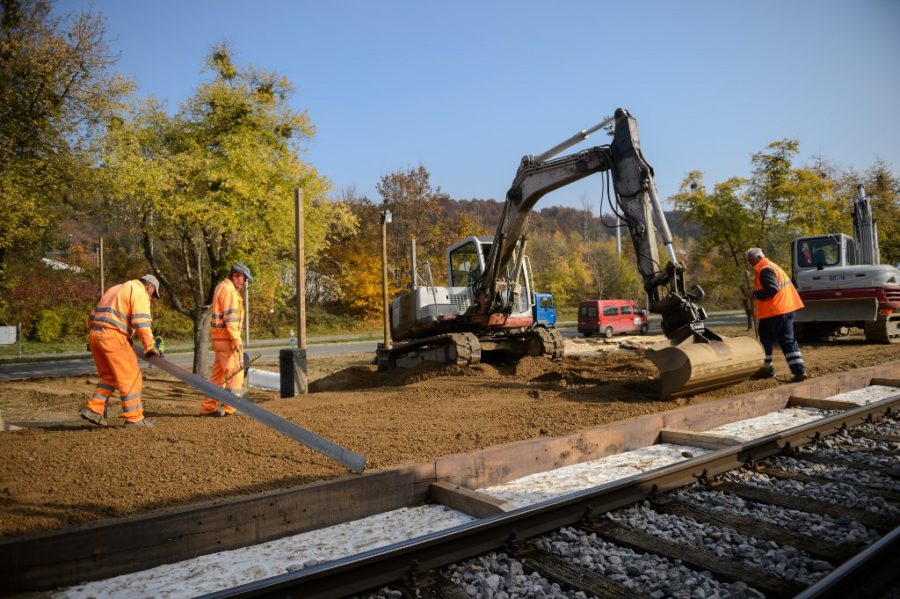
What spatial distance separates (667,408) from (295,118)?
10.8 metres

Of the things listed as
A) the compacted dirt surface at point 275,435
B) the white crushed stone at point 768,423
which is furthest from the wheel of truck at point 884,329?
the white crushed stone at point 768,423

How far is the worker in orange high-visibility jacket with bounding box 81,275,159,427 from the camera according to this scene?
6027 mm

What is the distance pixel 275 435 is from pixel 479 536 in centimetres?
302

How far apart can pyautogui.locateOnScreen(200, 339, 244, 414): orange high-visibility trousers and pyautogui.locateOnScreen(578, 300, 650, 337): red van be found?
23.3m

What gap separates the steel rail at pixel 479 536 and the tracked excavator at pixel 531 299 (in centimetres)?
243

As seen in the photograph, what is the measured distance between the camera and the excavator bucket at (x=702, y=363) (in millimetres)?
6965

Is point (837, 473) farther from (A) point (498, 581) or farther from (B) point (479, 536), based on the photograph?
(A) point (498, 581)

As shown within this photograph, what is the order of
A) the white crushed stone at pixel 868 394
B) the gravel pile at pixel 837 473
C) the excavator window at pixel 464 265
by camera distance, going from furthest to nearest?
the excavator window at pixel 464 265 → the white crushed stone at pixel 868 394 → the gravel pile at pixel 837 473

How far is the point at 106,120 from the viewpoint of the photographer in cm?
1210

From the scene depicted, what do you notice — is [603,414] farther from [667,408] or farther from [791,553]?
[791,553]

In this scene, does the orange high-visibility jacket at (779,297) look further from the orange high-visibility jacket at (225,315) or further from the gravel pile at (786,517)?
the orange high-visibility jacket at (225,315)

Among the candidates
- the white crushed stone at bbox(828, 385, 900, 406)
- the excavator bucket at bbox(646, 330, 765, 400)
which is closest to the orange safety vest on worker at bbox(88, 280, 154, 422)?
the excavator bucket at bbox(646, 330, 765, 400)

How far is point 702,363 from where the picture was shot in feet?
22.9

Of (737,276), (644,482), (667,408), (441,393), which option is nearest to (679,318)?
(667,408)
